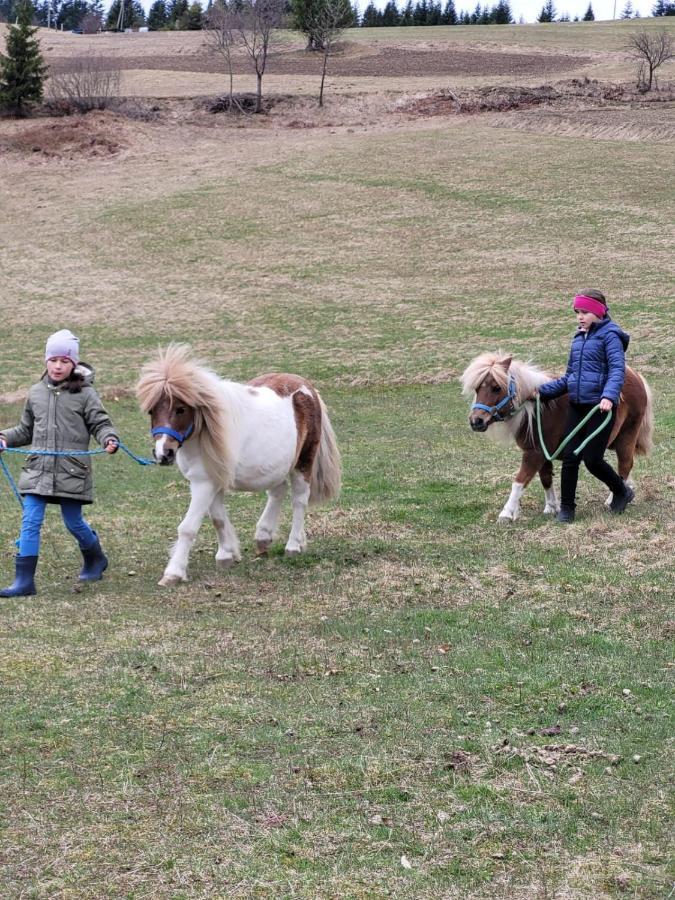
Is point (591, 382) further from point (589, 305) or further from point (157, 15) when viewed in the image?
point (157, 15)

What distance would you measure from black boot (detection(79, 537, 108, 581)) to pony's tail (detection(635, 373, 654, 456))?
574cm

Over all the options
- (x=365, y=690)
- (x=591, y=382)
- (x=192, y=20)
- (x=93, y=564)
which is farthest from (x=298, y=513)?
(x=192, y=20)

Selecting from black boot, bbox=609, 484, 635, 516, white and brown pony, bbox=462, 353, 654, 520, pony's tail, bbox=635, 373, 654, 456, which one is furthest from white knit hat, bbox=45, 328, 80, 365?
pony's tail, bbox=635, 373, 654, 456

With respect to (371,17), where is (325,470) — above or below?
below

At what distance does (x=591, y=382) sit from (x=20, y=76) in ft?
165

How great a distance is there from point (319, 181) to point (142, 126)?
47.1 feet

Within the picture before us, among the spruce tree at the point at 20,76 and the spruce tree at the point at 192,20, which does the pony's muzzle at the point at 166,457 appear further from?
the spruce tree at the point at 192,20

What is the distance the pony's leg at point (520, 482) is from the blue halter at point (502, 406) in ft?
1.64

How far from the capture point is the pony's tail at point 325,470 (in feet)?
33.1

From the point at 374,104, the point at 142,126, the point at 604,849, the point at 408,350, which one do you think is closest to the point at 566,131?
the point at 374,104

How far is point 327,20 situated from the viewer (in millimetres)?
66250

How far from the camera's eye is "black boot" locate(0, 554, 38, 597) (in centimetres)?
848

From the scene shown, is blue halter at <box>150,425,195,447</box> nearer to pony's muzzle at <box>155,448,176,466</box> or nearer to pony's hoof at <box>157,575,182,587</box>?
pony's muzzle at <box>155,448,176,466</box>

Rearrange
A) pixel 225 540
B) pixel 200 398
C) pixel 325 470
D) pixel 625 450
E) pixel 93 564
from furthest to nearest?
1. pixel 625 450
2. pixel 325 470
3. pixel 225 540
4. pixel 93 564
5. pixel 200 398
